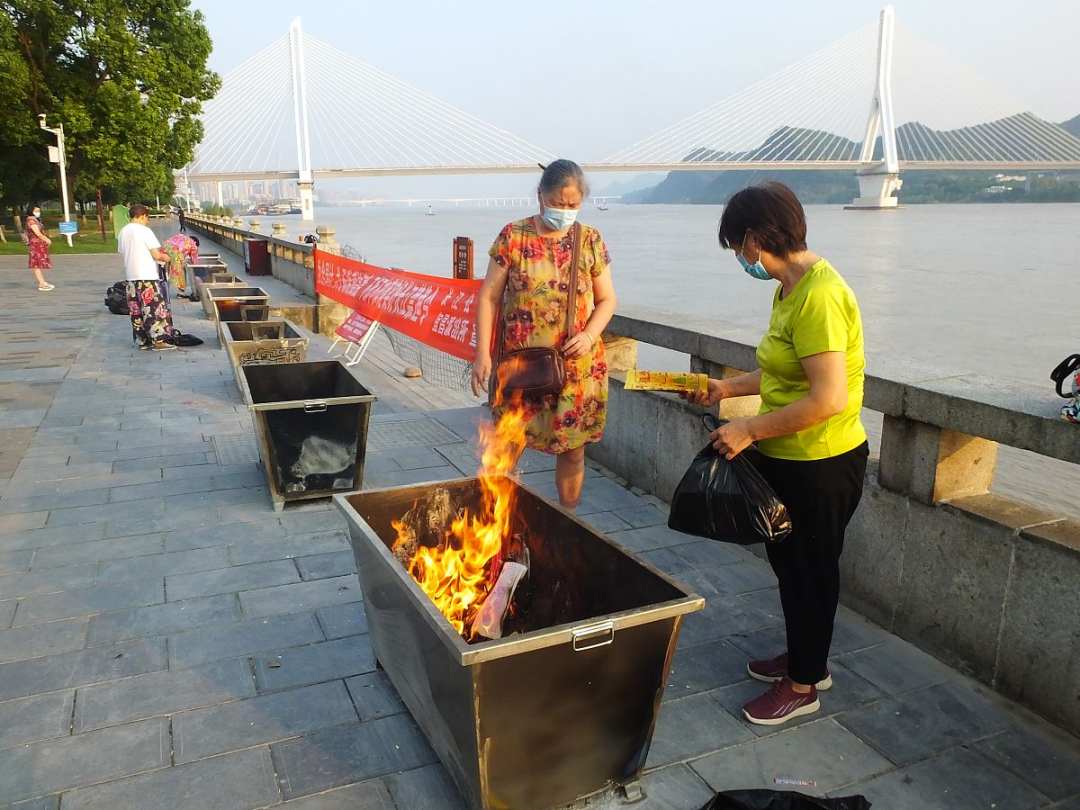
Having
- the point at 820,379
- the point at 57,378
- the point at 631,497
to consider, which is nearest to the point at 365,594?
the point at 820,379

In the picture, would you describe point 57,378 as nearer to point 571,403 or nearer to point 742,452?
point 571,403

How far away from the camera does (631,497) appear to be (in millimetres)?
5512

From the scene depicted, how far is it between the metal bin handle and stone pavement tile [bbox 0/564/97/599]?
10.3 feet

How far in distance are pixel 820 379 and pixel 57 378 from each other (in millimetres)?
9513

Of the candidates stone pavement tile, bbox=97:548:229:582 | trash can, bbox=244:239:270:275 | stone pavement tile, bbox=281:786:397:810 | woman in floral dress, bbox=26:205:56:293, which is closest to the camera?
stone pavement tile, bbox=281:786:397:810

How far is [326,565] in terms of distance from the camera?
446 cm

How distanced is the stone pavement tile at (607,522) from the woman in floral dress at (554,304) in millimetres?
920

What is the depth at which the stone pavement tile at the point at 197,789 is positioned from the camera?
264 centimetres

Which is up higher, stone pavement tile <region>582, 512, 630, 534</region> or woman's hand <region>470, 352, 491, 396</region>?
woman's hand <region>470, 352, 491, 396</region>

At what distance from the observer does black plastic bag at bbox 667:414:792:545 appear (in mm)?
2736

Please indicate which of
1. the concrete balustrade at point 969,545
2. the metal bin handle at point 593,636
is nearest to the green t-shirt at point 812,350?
the concrete balustrade at point 969,545

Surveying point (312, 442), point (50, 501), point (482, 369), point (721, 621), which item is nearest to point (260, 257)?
point (50, 501)

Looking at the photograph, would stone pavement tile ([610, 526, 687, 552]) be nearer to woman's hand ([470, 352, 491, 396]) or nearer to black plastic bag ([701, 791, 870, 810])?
woman's hand ([470, 352, 491, 396])

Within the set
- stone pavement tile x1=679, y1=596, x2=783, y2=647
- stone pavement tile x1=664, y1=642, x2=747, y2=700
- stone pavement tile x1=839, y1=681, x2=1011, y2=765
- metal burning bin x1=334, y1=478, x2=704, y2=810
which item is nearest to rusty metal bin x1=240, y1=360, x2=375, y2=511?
metal burning bin x1=334, y1=478, x2=704, y2=810
